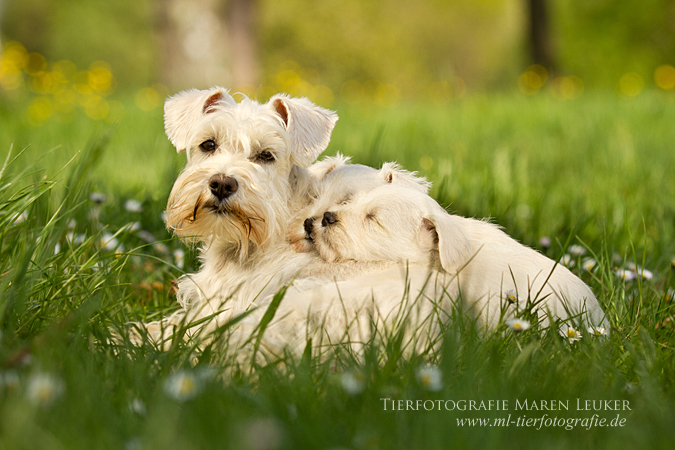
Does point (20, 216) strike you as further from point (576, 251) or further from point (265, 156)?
point (576, 251)

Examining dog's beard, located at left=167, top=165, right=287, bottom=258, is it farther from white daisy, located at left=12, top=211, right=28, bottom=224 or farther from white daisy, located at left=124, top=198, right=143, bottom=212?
white daisy, located at left=124, top=198, right=143, bottom=212

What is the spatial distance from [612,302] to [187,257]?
267cm

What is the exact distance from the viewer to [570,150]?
7.66 meters

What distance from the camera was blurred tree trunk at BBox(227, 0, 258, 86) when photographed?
1233 cm

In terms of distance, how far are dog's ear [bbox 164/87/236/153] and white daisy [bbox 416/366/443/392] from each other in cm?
211

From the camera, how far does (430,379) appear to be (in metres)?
1.98

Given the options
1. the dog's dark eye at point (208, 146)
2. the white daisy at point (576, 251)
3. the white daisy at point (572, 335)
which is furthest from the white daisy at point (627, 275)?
the dog's dark eye at point (208, 146)

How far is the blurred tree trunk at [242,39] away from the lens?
485 inches

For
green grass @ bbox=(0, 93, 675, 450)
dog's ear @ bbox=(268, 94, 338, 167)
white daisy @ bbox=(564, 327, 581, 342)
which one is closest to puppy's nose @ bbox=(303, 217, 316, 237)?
dog's ear @ bbox=(268, 94, 338, 167)

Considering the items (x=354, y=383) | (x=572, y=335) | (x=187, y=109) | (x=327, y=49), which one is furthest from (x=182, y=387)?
(x=327, y=49)

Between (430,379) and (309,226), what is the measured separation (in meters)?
1.31

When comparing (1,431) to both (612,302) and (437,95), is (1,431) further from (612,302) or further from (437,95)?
(437,95)

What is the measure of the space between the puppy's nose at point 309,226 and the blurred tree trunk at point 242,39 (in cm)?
958

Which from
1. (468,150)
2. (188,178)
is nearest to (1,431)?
(188,178)
